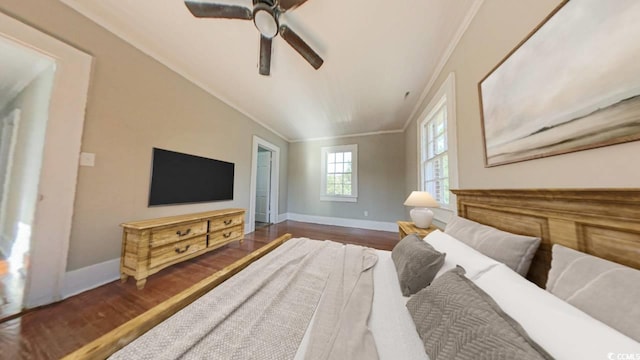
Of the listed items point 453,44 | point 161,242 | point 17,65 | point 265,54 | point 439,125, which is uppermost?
point 453,44

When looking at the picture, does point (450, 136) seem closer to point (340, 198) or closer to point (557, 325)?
point (557, 325)

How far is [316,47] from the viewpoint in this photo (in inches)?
74.9

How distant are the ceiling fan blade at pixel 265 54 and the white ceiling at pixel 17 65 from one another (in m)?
1.68

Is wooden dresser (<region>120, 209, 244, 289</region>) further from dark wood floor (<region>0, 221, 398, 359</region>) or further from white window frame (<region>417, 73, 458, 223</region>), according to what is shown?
white window frame (<region>417, 73, 458, 223</region>)

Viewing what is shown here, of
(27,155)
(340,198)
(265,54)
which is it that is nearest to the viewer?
(27,155)

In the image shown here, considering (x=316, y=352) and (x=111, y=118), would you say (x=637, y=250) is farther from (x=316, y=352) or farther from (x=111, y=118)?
→ (x=111, y=118)

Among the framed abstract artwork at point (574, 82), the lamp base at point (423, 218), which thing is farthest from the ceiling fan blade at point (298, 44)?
the lamp base at point (423, 218)

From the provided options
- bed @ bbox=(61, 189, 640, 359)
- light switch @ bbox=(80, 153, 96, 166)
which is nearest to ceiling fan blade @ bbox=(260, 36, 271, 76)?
light switch @ bbox=(80, 153, 96, 166)

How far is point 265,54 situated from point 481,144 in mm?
2049

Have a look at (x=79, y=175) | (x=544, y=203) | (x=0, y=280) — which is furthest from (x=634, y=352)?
(x=0, y=280)

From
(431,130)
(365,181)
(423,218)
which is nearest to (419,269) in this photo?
(423,218)

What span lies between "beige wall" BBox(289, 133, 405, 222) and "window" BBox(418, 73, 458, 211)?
1307 millimetres

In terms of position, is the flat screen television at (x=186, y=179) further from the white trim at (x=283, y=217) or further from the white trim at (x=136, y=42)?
the white trim at (x=283, y=217)

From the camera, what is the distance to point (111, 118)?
1771mm
